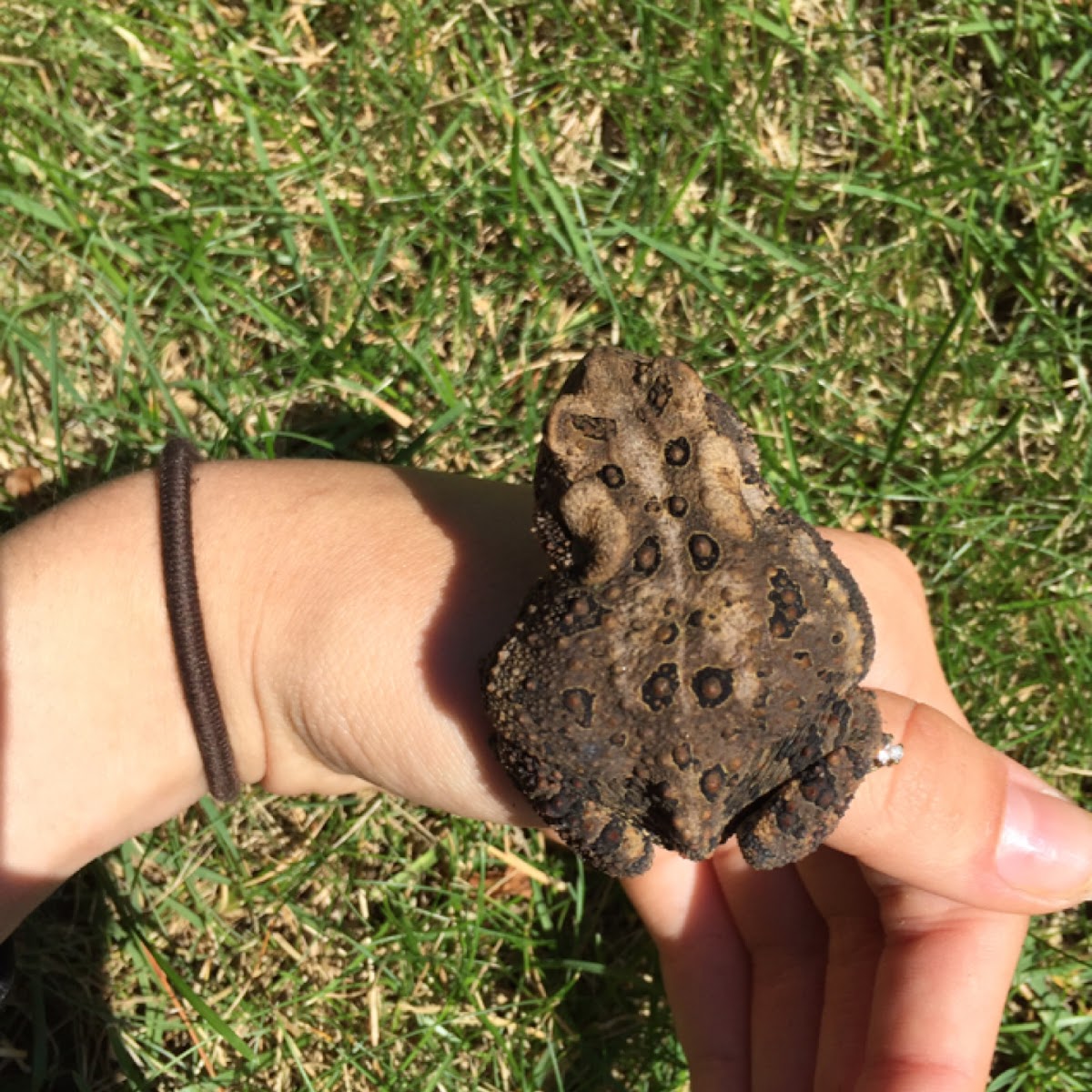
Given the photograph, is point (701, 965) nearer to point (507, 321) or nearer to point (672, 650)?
point (672, 650)

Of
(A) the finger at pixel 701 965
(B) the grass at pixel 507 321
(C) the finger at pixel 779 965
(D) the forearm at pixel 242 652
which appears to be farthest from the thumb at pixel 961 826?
(B) the grass at pixel 507 321

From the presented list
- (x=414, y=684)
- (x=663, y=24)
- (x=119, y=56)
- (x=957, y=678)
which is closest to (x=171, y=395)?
(x=119, y=56)

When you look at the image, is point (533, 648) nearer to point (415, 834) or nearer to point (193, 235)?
point (415, 834)

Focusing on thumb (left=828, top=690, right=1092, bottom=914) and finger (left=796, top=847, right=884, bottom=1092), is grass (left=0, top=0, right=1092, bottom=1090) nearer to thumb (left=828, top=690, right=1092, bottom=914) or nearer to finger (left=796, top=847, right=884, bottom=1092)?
finger (left=796, top=847, right=884, bottom=1092)

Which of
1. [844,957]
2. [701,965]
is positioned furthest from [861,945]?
[701,965]

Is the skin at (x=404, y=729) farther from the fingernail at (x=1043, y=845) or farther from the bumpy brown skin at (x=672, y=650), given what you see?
the bumpy brown skin at (x=672, y=650)

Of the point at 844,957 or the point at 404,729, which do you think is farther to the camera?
the point at 844,957

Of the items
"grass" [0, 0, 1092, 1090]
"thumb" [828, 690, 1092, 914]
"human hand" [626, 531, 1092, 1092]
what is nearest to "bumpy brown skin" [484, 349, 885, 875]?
"thumb" [828, 690, 1092, 914]

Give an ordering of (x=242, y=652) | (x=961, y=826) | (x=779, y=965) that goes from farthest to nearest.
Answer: (x=779, y=965) < (x=242, y=652) < (x=961, y=826)
